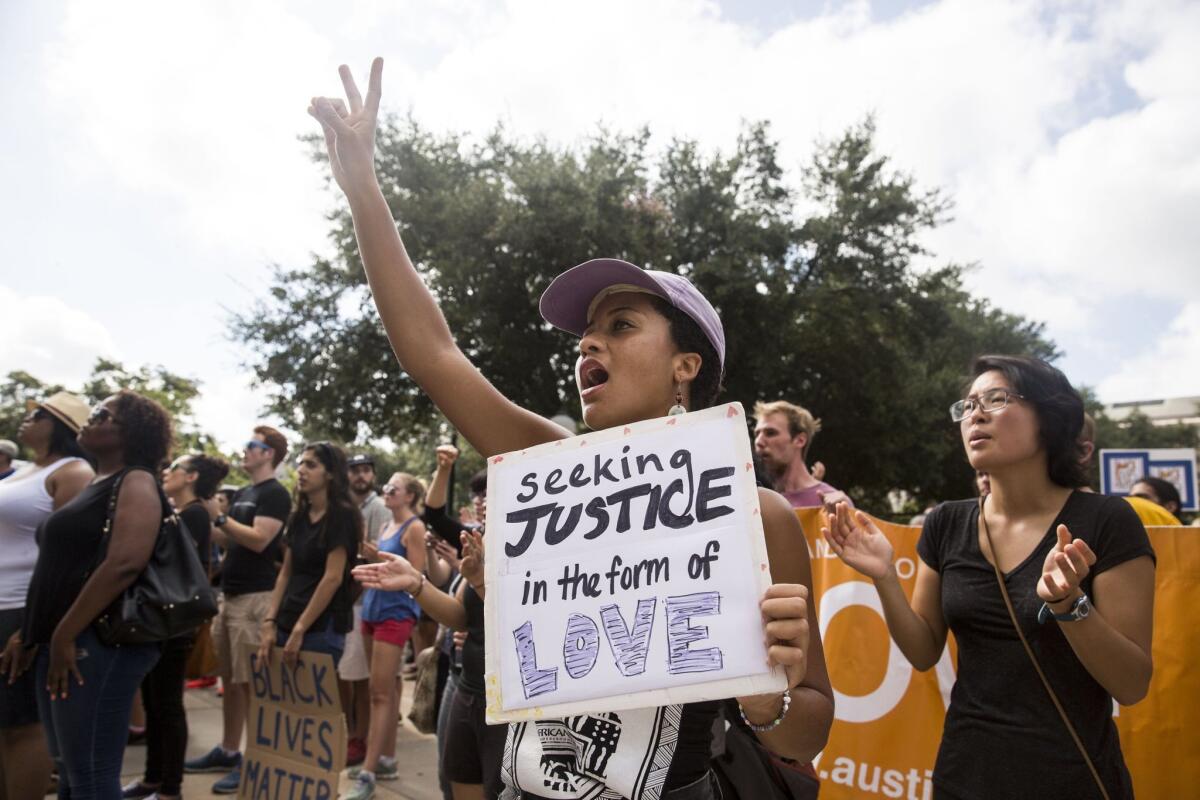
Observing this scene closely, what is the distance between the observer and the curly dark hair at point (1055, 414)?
2326mm

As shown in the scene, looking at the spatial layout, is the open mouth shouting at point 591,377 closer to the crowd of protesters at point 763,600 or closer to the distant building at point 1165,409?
the crowd of protesters at point 763,600

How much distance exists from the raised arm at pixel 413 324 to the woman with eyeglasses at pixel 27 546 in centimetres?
308

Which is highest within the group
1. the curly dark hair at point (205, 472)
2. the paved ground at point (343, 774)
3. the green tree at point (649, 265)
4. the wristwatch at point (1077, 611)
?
the green tree at point (649, 265)

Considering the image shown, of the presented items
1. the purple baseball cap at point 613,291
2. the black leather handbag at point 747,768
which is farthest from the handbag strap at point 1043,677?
the purple baseball cap at point 613,291

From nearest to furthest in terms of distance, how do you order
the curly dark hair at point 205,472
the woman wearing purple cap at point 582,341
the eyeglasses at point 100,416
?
1. the woman wearing purple cap at point 582,341
2. the eyeglasses at point 100,416
3. the curly dark hair at point 205,472

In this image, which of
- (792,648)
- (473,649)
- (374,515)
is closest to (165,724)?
(473,649)

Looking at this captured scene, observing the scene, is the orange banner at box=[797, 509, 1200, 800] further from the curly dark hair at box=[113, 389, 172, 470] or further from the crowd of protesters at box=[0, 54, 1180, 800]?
the curly dark hair at box=[113, 389, 172, 470]

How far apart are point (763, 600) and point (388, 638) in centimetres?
470

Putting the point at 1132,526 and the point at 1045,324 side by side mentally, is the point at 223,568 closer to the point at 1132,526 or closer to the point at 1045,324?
the point at 1132,526

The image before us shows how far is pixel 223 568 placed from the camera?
597cm

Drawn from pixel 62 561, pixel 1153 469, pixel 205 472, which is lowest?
pixel 62 561

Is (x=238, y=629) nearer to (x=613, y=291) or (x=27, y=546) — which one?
(x=27, y=546)

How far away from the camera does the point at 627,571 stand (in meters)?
1.40

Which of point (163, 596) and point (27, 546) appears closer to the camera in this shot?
point (163, 596)
